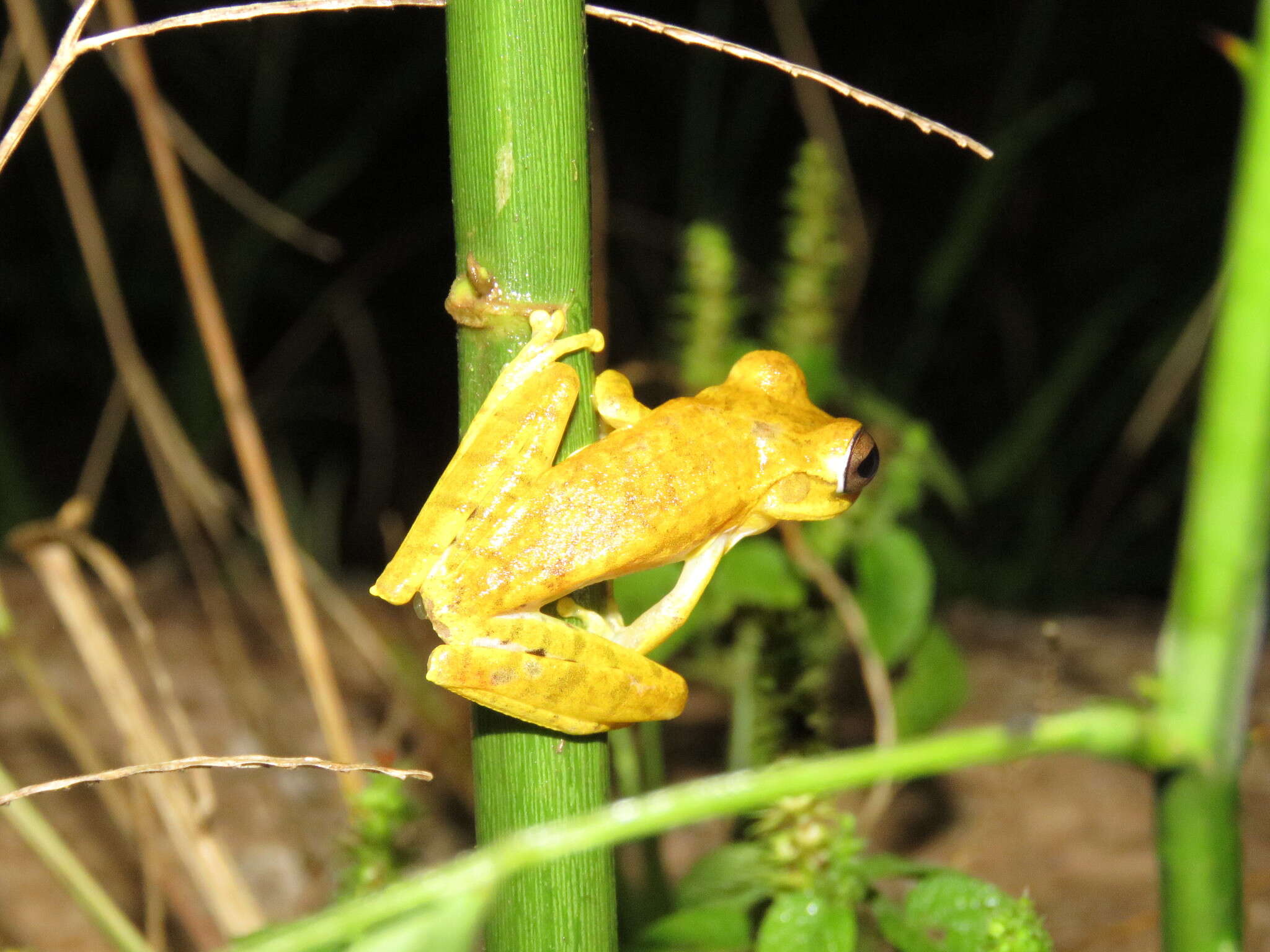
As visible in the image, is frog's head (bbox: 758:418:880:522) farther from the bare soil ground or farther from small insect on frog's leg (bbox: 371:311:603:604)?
the bare soil ground

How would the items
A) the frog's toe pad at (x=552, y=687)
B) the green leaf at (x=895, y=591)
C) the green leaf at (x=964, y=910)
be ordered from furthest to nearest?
the green leaf at (x=895, y=591) → the green leaf at (x=964, y=910) → the frog's toe pad at (x=552, y=687)

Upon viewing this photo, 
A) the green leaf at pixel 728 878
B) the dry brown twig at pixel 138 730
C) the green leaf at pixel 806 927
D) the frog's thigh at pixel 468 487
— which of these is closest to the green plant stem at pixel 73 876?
the dry brown twig at pixel 138 730

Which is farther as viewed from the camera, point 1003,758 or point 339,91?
point 339,91

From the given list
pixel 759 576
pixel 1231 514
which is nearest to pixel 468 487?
pixel 759 576

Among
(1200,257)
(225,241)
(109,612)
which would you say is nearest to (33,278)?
(225,241)

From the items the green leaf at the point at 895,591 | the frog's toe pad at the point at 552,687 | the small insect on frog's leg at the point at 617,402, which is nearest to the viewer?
the frog's toe pad at the point at 552,687

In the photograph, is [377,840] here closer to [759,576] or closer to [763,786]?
[759,576]

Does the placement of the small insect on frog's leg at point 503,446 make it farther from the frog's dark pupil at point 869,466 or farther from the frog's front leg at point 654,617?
the frog's dark pupil at point 869,466

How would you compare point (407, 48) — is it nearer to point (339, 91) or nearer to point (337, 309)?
point (339, 91)
